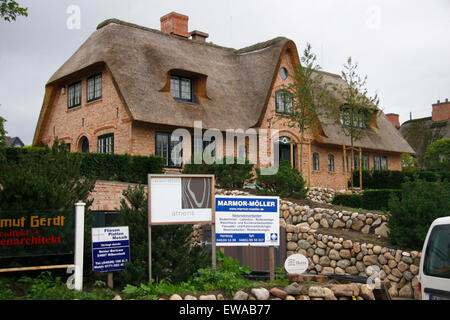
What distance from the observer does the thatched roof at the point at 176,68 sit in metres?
19.6

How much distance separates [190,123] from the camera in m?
20.3

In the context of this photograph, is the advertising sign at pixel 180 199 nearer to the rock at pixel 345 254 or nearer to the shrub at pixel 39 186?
the shrub at pixel 39 186

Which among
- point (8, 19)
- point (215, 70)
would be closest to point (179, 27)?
point (215, 70)

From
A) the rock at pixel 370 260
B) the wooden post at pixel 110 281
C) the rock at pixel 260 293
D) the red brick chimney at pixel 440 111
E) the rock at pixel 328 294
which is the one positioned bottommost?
the rock at pixel 370 260

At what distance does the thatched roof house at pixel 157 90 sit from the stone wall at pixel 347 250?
741 cm

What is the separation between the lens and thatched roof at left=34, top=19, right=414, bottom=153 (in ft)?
64.4

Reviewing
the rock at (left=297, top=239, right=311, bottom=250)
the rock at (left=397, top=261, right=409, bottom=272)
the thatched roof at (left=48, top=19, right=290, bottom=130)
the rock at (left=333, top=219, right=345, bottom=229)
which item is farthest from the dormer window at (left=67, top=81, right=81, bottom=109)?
the rock at (left=397, top=261, right=409, bottom=272)

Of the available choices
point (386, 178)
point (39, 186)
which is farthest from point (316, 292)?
point (386, 178)

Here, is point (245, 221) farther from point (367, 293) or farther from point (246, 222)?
point (367, 293)

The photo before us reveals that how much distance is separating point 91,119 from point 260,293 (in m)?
16.6

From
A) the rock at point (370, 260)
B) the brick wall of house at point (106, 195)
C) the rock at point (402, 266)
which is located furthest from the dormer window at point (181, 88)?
the rock at point (402, 266)

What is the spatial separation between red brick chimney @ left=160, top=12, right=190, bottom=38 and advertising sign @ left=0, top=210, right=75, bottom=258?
68.5 feet

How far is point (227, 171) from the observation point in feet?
56.4

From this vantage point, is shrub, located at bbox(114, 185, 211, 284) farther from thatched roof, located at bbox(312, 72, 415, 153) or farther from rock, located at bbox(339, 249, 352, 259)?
thatched roof, located at bbox(312, 72, 415, 153)
